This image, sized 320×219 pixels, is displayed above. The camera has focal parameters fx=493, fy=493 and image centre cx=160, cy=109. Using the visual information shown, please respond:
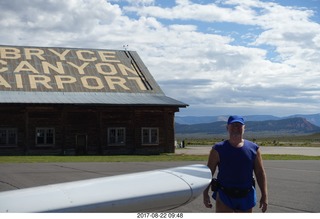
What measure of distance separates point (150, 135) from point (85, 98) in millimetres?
5647

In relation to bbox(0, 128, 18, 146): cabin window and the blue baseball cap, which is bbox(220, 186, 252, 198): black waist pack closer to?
the blue baseball cap

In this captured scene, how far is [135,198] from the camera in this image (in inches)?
148

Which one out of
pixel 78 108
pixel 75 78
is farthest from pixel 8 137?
pixel 75 78

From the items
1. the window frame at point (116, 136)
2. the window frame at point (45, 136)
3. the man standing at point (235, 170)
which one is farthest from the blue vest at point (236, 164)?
the window frame at point (116, 136)

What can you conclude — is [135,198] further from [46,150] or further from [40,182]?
[46,150]

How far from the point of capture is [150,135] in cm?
3728

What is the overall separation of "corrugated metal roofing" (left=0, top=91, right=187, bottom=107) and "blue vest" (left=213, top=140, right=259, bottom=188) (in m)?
29.5

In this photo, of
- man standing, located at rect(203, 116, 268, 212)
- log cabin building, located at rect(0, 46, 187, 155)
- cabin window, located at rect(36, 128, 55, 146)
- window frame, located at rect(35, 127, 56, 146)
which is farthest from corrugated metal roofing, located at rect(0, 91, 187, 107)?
man standing, located at rect(203, 116, 268, 212)

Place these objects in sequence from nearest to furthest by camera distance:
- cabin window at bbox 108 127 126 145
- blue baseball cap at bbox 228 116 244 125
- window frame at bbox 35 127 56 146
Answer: blue baseball cap at bbox 228 116 244 125 → window frame at bbox 35 127 56 146 → cabin window at bbox 108 127 126 145

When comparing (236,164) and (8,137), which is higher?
(236,164)

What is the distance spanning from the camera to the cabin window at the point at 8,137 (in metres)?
33.9

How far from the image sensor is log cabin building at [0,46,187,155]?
34.2 m

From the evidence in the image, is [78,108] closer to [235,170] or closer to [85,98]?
[85,98]

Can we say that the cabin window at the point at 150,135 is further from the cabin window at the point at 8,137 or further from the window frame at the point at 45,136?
the cabin window at the point at 8,137
